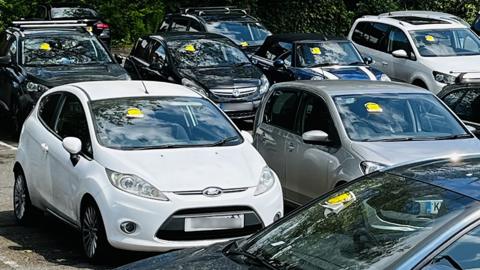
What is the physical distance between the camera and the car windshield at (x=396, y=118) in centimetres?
969

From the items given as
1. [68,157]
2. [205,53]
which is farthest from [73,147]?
[205,53]

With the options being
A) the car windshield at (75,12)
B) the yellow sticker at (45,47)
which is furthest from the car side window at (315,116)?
the car windshield at (75,12)

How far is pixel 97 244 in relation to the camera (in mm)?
8125

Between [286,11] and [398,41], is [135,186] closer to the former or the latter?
[398,41]

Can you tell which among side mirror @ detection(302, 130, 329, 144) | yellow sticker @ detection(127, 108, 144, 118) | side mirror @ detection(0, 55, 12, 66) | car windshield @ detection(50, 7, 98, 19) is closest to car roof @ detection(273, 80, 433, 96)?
side mirror @ detection(302, 130, 329, 144)

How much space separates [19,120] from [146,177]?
24.6 feet

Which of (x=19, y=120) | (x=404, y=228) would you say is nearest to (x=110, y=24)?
(x=19, y=120)

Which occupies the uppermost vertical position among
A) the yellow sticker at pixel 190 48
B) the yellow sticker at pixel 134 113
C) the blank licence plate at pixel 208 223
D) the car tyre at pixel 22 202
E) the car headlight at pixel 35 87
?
the yellow sticker at pixel 134 113

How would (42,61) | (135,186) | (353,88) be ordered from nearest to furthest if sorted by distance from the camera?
(135,186)
(353,88)
(42,61)

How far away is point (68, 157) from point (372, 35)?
12.3m

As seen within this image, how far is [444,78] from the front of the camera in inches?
685

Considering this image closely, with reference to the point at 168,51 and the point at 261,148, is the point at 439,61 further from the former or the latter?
the point at 261,148

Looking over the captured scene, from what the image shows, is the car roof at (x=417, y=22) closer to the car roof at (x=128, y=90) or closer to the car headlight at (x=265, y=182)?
the car roof at (x=128, y=90)

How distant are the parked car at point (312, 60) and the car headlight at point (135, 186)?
29.4ft
